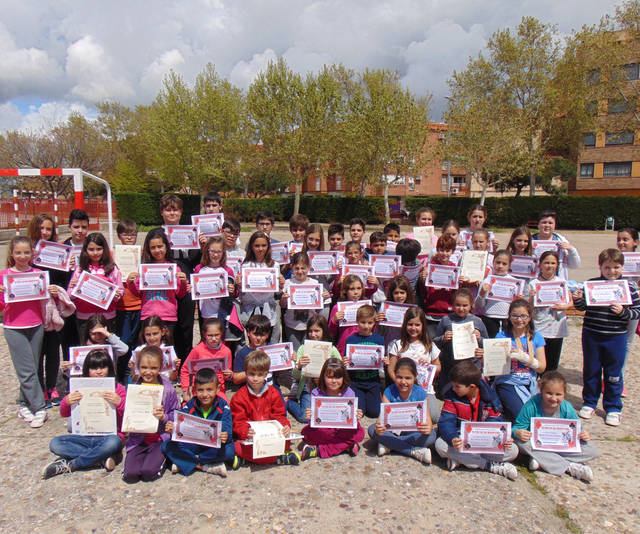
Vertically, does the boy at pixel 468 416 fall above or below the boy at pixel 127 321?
below

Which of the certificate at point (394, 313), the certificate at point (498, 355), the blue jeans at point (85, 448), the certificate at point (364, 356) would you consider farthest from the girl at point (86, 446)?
the certificate at point (498, 355)

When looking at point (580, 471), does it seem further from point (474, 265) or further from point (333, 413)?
point (474, 265)

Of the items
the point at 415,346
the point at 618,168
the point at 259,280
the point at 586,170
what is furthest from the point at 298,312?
the point at 586,170

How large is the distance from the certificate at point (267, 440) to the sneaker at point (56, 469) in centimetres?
150

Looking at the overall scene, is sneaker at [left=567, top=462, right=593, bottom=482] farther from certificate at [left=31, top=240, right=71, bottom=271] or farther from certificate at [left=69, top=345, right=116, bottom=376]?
certificate at [left=31, top=240, right=71, bottom=271]

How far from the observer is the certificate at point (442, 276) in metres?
4.97

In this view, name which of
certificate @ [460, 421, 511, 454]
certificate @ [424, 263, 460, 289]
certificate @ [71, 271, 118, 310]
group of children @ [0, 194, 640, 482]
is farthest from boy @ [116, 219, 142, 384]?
certificate @ [460, 421, 511, 454]

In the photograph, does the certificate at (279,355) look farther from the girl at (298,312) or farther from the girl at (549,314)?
the girl at (549,314)

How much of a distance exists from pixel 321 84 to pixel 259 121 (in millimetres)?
4585

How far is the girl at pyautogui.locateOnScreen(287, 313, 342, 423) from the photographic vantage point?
449cm

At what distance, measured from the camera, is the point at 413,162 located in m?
28.3

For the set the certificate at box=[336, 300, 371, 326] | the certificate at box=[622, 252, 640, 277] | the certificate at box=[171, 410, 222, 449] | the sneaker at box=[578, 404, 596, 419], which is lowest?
the sneaker at box=[578, 404, 596, 419]

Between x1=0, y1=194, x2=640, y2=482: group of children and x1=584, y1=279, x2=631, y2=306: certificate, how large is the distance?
0.39ft

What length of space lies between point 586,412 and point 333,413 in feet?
9.17
